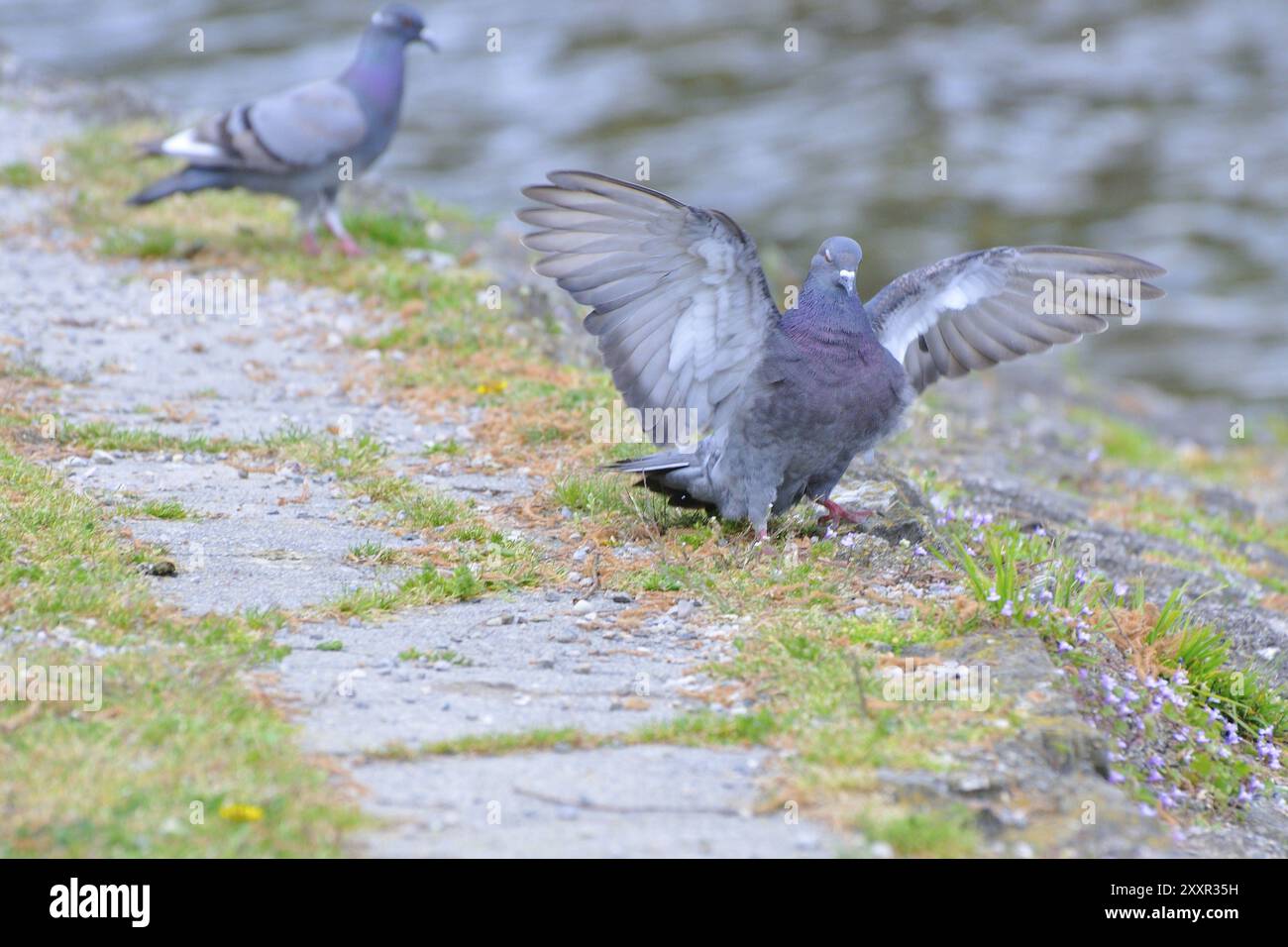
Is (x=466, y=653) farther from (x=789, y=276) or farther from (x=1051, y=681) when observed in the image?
(x=789, y=276)

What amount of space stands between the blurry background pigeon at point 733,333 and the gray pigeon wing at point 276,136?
451 centimetres

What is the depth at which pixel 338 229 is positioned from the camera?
31.8 feet

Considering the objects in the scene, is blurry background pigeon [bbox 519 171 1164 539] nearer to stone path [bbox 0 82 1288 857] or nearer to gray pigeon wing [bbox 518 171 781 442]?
gray pigeon wing [bbox 518 171 781 442]

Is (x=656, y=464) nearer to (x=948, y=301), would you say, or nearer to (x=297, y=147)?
(x=948, y=301)

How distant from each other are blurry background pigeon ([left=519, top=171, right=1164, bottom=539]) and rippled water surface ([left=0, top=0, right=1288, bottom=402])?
755cm

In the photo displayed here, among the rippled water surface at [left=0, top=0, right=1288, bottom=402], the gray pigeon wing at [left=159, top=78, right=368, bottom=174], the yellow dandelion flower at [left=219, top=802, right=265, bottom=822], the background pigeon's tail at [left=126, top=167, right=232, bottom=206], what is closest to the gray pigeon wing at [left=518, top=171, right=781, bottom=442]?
the yellow dandelion flower at [left=219, top=802, right=265, bottom=822]

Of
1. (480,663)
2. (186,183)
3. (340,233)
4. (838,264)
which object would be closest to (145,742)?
(480,663)

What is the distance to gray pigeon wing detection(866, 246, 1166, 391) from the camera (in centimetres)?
596

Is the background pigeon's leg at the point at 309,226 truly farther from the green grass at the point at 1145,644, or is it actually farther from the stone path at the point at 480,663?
the green grass at the point at 1145,644

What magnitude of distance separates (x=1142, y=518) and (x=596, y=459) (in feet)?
11.0

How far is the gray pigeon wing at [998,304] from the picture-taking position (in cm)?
596

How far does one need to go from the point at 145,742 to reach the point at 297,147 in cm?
636

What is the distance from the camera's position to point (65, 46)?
71.6ft
